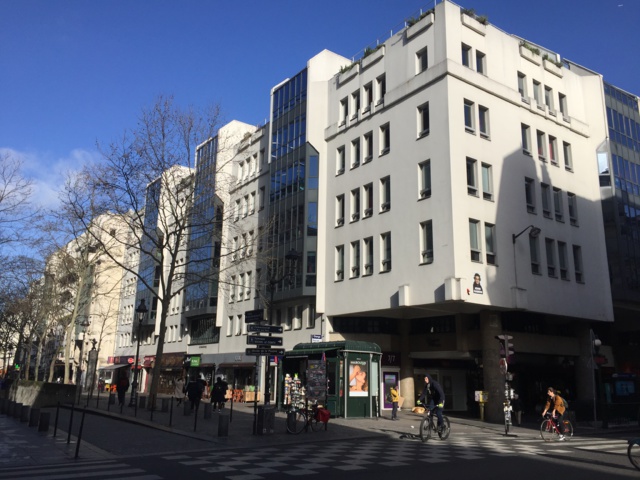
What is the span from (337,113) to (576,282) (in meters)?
18.9

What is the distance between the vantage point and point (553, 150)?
113 ft

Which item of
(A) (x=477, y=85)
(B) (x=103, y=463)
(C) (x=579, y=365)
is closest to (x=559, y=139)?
(A) (x=477, y=85)

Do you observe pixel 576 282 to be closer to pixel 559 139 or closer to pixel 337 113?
pixel 559 139

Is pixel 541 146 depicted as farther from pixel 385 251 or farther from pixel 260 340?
pixel 260 340

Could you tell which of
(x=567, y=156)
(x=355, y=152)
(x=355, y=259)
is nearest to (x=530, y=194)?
(x=567, y=156)

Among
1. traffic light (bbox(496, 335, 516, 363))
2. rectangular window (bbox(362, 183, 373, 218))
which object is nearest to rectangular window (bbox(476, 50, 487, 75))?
rectangular window (bbox(362, 183, 373, 218))

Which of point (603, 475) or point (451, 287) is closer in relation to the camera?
point (603, 475)

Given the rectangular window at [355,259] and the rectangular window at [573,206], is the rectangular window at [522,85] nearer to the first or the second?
the rectangular window at [573,206]

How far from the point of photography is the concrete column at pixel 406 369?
34844 mm

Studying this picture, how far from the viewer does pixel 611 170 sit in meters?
37.3

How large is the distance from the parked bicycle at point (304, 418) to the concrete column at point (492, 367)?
1227 cm

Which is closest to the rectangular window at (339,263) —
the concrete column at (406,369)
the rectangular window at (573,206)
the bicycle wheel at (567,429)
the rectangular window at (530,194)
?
the concrete column at (406,369)

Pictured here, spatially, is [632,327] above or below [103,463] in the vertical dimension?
above

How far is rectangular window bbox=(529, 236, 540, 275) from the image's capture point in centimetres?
3057
